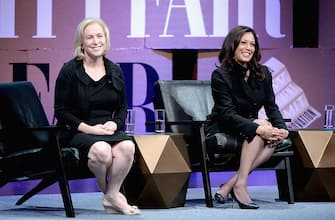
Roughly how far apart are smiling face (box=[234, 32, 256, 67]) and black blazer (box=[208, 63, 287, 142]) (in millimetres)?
69

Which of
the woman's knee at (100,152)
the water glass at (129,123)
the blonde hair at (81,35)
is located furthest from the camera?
the water glass at (129,123)

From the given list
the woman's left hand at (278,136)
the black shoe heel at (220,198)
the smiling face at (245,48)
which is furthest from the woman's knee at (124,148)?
the smiling face at (245,48)

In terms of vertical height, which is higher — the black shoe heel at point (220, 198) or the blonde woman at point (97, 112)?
the blonde woman at point (97, 112)

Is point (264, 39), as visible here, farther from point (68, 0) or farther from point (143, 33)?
point (68, 0)

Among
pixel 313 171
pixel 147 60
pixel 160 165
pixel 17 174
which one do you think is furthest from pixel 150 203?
pixel 147 60

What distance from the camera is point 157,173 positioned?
16.4ft

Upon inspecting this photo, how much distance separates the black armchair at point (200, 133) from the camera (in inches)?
202

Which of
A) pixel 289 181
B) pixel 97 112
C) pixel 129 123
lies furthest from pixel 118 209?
pixel 289 181

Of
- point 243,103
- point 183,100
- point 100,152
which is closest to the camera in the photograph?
point 100,152

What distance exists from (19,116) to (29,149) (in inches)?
12.2

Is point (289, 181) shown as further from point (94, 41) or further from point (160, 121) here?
point (94, 41)

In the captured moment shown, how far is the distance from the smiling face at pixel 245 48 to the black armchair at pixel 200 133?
52cm

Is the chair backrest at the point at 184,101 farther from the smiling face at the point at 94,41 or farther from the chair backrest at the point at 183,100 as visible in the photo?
the smiling face at the point at 94,41

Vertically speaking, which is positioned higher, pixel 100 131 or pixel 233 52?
pixel 233 52
